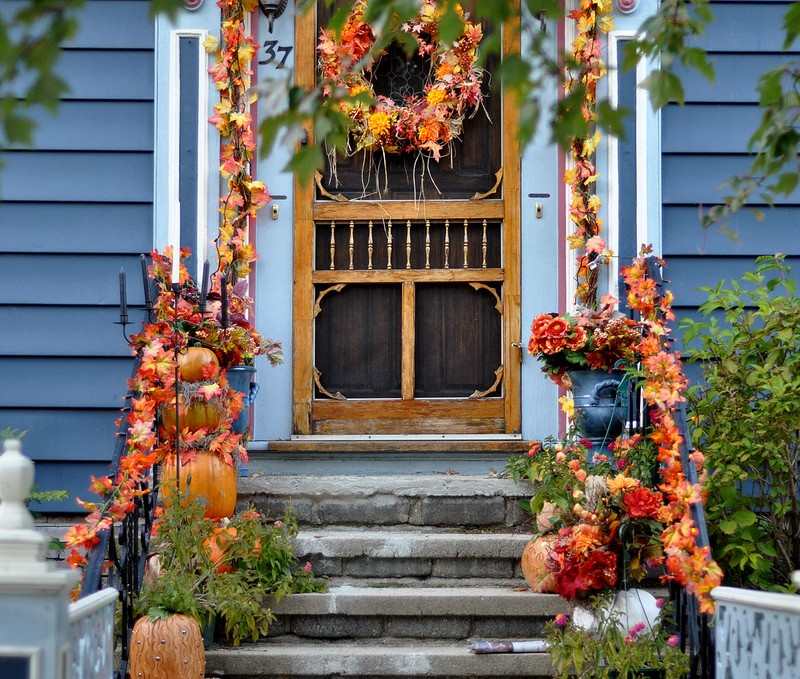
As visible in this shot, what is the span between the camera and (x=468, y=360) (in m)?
6.04

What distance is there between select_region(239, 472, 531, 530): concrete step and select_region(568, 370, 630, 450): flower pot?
0.38 m

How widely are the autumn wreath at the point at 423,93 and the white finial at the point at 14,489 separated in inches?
140

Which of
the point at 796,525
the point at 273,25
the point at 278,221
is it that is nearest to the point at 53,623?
the point at 796,525

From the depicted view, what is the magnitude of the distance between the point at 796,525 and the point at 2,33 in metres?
3.71

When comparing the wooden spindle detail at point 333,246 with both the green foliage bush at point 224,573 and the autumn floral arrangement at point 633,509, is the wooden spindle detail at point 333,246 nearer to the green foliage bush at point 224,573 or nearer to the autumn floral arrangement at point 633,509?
the autumn floral arrangement at point 633,509

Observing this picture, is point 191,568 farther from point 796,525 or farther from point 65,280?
point 796,525

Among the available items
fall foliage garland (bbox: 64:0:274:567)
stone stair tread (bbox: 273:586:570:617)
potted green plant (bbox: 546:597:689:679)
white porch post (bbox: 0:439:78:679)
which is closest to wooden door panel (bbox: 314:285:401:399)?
fall foliage garland (bbox: 64:0:274:567)

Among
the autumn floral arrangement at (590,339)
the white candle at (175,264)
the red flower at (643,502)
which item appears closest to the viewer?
the red flower at (643,502)

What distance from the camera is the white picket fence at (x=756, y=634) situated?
3.23m

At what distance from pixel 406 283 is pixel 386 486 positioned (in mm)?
1124

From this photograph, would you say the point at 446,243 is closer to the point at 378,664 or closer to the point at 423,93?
the point at 423,93

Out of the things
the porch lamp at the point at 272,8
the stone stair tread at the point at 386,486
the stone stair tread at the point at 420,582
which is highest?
the porch lamp at the point at 272,8

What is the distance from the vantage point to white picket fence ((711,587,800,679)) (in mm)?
3229

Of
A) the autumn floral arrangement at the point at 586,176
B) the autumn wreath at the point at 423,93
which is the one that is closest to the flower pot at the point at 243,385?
the autumn wreath at the point at 423,93
